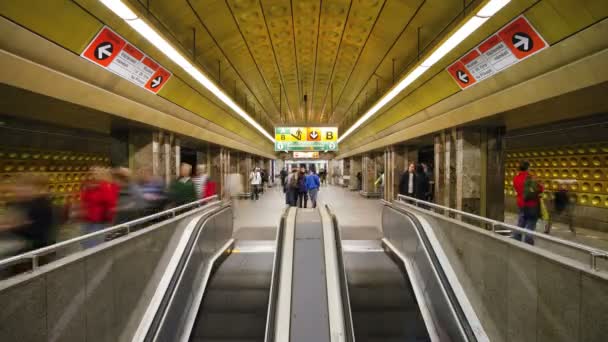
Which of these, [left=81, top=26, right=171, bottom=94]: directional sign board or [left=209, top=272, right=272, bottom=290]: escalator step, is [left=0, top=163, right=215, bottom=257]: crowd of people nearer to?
[left=209, top=272, right=272, bottom=290]: escalator step

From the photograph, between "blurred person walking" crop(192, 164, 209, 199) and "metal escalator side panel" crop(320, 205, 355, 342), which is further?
"blurred person walking" crop(192, 164, 209, 199)

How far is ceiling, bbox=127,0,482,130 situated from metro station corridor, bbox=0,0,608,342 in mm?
51

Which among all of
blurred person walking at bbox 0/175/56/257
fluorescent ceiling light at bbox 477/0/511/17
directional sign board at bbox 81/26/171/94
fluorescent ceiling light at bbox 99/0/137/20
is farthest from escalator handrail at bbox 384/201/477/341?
directional sign board at bbox 81/26/171/94

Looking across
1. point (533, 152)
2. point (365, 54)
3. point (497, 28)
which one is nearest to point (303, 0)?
point (365, 54)

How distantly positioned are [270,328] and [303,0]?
5.25 metres

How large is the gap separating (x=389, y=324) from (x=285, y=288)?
1.65 metres

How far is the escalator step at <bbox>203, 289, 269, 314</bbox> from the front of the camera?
4125 millimetres

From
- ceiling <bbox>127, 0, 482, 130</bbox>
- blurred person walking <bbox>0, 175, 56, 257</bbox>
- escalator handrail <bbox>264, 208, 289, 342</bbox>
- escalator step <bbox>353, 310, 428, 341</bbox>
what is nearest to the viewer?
blurred person walking <bbox>0, 175, 56, 257</bbox>

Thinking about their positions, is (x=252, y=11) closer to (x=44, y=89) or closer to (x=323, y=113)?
(x=44, y=89)

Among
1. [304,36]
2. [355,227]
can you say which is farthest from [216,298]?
[304,36]

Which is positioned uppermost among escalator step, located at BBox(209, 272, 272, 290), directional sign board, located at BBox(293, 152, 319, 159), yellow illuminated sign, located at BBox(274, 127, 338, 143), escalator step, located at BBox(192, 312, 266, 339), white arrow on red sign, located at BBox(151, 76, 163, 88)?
white arrow on red sign, located at BBox(151, 76, 163, 88)

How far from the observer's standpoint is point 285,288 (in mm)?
3113

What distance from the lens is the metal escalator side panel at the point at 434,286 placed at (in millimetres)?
3184

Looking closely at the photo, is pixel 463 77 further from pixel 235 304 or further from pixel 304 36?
pixel 235 304
